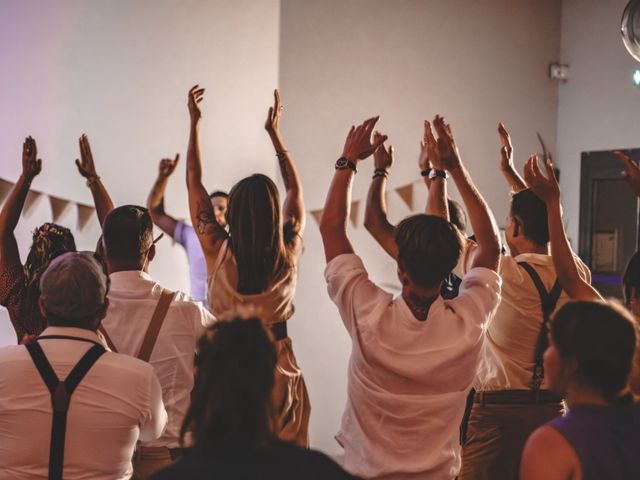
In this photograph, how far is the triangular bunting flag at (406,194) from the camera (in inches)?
208

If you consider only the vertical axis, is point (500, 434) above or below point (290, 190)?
below

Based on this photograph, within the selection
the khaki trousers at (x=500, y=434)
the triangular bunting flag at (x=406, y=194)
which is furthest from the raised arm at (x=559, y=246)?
the triangular bunting flag at (x=406, y=194)

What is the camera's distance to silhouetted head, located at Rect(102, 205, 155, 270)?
2.46 metres

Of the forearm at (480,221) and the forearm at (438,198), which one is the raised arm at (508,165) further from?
the forearm at (480,221)

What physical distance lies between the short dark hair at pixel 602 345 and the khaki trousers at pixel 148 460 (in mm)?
1468

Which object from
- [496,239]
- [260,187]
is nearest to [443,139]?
[496,239]

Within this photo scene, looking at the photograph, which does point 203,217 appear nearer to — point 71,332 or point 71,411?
point 71,332

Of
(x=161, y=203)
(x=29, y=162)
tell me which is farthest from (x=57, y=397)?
(x=161, y=203)

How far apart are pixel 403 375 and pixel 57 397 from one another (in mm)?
795

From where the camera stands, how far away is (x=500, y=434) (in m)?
2.87

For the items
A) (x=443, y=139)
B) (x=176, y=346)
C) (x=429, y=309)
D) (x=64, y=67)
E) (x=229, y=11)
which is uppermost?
(x=229, y=11)

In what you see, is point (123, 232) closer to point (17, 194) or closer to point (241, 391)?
point (17, 194)

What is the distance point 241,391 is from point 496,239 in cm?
115

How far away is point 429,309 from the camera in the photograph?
6.57ft
